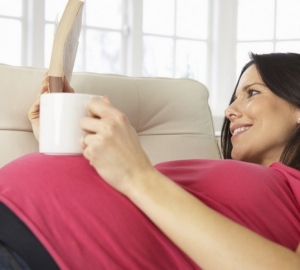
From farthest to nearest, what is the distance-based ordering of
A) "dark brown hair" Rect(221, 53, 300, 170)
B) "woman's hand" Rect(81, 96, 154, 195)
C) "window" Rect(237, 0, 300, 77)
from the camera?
1. "window" Rect(237, 0, 300, 77)
2. "dark brown hair" Rect(221, 53, 300, 170)
3. "woman's hand" Rect(81, 96, 154, 195)

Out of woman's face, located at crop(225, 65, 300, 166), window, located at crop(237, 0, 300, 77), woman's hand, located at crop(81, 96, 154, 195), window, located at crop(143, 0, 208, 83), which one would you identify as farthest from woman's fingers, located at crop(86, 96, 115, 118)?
window, located at crop(237, 0, 300, 77)

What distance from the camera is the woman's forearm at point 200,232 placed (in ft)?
2.61

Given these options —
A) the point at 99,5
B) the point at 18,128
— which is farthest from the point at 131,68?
the point at 18,128

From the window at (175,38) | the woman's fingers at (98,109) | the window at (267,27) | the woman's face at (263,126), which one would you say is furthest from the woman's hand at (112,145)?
the window at (267,27)

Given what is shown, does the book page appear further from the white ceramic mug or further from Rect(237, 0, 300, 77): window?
Rect(237, 0, 300, 77): window

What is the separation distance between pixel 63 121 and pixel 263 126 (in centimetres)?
72

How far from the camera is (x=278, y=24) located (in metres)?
3.21

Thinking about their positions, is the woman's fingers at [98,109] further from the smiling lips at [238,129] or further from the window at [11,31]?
the window at [11,31]

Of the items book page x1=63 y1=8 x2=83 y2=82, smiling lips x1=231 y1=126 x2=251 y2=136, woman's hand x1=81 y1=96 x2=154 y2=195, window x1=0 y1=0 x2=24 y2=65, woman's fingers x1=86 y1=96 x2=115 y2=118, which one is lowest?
smiling lips x1=231 y1=126 x2=251 y2=136

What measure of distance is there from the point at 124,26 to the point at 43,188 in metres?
2.19

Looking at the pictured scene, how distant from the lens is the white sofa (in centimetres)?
143

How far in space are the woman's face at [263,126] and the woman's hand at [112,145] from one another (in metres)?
0.61

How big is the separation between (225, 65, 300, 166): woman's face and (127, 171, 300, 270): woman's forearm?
568mm

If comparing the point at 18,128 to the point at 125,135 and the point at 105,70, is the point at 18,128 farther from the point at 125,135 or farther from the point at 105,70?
the point at 105,70
